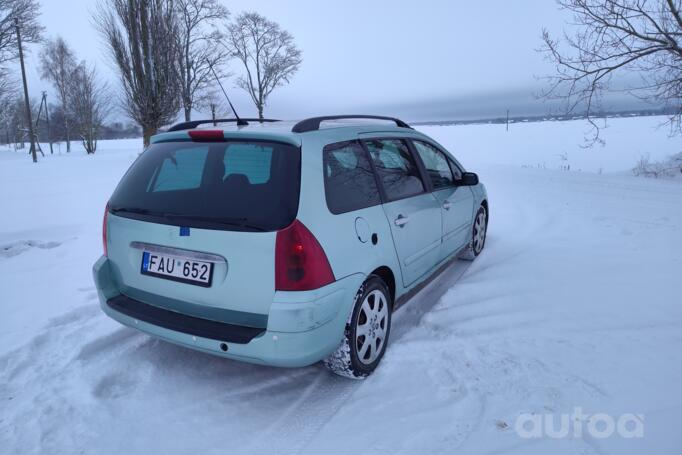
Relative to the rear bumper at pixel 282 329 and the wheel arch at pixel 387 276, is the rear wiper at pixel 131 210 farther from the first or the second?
the wheel arch at pixel 387 276

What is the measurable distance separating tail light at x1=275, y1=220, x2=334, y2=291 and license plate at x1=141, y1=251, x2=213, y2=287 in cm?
43

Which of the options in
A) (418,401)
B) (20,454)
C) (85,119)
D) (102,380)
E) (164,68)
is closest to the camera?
(20,454)

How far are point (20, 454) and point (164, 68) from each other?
15.2 metres

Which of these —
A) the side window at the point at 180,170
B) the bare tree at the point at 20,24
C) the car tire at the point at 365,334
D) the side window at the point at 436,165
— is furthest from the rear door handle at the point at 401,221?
the bare tree at the point at 20,24

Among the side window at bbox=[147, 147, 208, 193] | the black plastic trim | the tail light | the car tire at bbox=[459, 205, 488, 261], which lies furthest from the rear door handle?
the car tire at bbox=[459, 205, 488, 261]

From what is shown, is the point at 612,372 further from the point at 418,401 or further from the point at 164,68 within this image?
the point at 164,68

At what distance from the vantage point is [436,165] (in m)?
4.09

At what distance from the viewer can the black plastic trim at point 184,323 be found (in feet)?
7.29

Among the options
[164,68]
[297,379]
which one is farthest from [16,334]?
[164,68]

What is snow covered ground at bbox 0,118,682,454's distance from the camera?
2189 millimetres

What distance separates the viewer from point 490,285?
13.8ft

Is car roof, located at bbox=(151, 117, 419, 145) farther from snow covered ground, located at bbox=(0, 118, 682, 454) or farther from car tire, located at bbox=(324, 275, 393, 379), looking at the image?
snow covered ground, located at bbox=(0, 118, 682, 454)

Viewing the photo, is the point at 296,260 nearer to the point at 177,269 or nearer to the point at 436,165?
the point at 177,269

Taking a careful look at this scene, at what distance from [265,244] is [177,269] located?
0.62 meters
